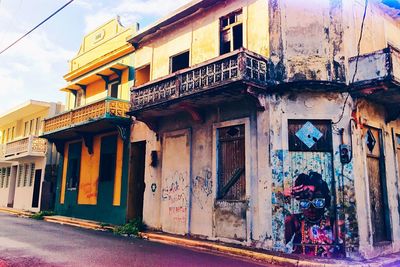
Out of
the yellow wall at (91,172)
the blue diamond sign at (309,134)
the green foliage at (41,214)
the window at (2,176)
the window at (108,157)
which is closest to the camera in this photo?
the blue diamond sign at (309,134)

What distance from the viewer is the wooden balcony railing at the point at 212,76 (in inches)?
377

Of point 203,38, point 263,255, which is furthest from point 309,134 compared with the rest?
point 203,38

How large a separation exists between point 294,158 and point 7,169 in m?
26.4

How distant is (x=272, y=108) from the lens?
9.90 meters

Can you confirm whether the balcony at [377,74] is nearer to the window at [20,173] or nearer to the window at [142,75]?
the window at [142,75]

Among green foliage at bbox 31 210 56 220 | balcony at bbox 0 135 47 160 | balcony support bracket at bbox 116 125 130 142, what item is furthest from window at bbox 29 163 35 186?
balcony support bracket at bbox 116 125 130 142

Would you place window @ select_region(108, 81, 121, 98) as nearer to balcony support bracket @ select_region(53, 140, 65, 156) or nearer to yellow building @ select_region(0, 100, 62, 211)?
balcony support bracket @ select_region(53, 140, 65, 156)

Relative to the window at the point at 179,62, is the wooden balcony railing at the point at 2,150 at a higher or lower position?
lower

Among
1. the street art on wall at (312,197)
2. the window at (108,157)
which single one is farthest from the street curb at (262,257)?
the window at (108,157)

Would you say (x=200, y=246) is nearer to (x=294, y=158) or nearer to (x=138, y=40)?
(x=294, y=158)

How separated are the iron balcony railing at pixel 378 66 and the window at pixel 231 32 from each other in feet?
12.0

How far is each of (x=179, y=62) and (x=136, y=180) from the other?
213 inches

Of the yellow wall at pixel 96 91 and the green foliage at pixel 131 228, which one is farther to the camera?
the yellow wall at pixel 96 91

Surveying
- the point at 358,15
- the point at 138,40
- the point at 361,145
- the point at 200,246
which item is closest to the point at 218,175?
the point at 200,246
